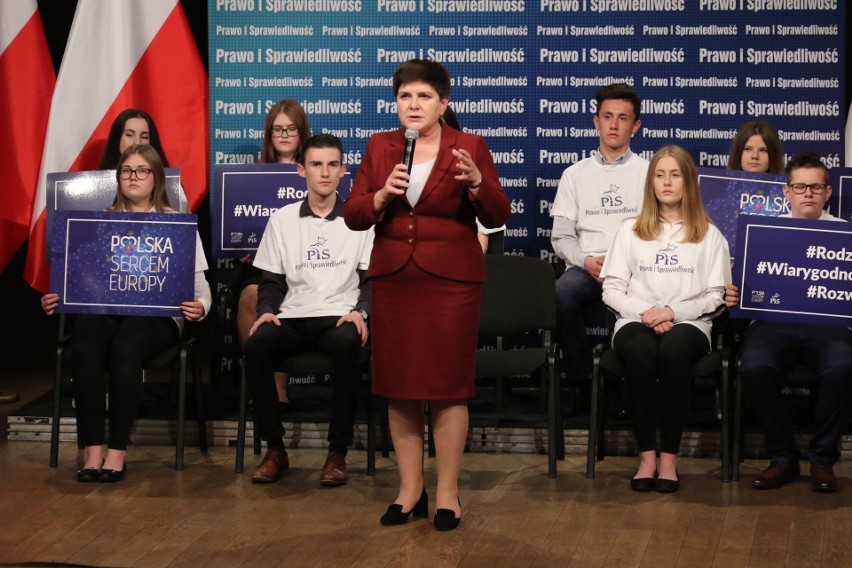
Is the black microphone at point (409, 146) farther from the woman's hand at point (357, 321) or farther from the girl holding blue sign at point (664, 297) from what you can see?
the girl holding blue sign at point (664, 297)

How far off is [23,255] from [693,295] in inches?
231

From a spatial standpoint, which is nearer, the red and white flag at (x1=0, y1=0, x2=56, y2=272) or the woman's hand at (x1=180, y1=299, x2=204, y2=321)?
the woman's hand at (x1=180, y1=299, x2=204, y2=321)

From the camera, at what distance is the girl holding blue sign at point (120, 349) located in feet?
17.2

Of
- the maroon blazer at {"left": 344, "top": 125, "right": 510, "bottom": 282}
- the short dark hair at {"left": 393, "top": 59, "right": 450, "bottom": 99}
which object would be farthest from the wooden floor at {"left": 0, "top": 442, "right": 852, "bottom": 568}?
the short dark hair at {"left": 393, "top": 59, "right": 450, "bottom": 99}

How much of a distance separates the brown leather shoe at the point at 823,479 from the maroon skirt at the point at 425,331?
5.14 feet

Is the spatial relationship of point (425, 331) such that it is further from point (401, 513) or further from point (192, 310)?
point (192, 310)

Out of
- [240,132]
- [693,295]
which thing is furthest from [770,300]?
[240,132]

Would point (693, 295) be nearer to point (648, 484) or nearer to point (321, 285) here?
point (648, 484)

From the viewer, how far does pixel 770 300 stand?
17.1 ft

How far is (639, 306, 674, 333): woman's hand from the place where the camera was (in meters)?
5.20

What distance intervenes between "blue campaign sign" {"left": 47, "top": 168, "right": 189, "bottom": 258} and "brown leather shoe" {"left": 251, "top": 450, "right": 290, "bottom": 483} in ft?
4.74

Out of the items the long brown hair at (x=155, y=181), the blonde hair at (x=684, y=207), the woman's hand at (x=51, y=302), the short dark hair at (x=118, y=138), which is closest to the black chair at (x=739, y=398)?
the blonde hair at (x=684, y=207)

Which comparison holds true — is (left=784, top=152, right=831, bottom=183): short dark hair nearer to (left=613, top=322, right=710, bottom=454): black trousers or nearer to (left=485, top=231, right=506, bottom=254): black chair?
(left=613, top=322, right=710, bottom=454): black trousers

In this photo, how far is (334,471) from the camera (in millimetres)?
5125
